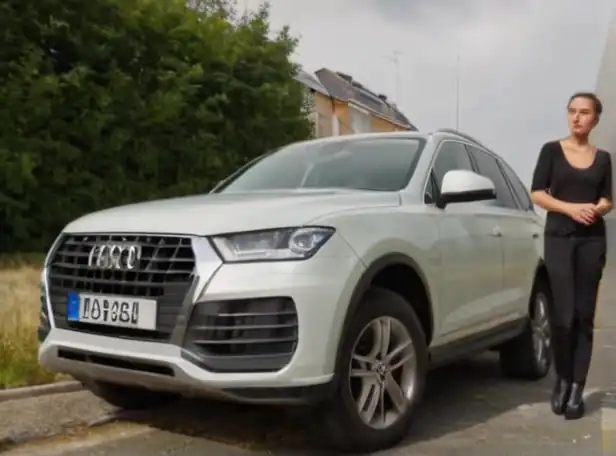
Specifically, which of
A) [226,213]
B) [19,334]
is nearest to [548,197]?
[226,213]

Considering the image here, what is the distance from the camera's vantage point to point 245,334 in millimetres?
3229

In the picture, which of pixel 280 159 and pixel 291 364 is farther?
pixel 280 159

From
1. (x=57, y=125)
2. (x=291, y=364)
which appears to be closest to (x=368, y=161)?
(x=291, y=364)

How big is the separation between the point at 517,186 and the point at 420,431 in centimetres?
258

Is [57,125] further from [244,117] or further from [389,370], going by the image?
[389,370]

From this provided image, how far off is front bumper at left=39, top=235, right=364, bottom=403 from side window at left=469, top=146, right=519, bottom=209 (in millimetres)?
2477

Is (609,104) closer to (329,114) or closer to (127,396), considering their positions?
(127,396)

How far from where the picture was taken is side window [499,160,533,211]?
19.6 ft

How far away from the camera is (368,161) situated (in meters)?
4.69

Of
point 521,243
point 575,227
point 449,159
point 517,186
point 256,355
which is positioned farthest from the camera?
point 517,186

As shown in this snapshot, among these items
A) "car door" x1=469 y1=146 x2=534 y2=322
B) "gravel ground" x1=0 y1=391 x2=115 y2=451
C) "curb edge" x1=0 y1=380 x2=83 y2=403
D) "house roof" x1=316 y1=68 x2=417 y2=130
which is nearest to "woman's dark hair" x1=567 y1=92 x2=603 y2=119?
"car door" x1=469 y1=146 x2=534 y2=322

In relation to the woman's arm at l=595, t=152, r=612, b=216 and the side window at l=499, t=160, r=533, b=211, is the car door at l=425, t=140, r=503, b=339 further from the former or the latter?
the side window at l=499, t=160, r=533, b=211

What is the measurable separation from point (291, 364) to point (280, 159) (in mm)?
2189

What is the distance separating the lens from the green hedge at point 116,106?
11.1 meters
